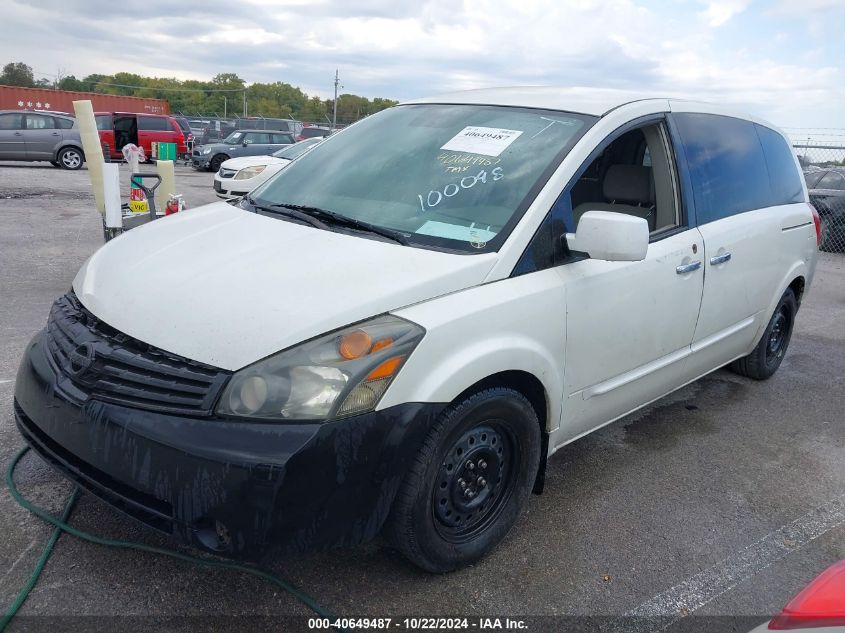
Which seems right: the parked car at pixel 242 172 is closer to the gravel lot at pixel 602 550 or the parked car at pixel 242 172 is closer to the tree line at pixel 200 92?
the gravel lot at pixel 602 550

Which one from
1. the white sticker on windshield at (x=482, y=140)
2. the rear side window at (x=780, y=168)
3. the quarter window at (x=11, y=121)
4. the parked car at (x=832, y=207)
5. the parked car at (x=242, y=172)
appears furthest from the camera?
the quarter window at (x=11, y=121)

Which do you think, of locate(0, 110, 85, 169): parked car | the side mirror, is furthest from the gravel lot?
locate(0, 110, 85, 169): parked car

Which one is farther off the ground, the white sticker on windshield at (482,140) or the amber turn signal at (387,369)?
the white sticker on windshield at (482,140)

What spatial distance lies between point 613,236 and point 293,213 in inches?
53.3

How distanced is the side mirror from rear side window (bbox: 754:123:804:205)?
2174 millimetres

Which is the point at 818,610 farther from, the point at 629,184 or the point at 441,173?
the point at 629,184

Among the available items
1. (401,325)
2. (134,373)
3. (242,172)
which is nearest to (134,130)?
(242,172)

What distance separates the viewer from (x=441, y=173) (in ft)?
10.1

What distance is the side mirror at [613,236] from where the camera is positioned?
2678mm

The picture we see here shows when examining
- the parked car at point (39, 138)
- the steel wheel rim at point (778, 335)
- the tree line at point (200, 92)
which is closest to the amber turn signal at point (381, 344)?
the steel wheel rim at point (778, 335)

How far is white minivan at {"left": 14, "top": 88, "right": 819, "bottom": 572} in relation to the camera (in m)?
2.12

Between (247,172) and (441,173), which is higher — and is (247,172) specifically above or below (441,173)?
below

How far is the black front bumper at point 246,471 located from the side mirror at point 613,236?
0.91m

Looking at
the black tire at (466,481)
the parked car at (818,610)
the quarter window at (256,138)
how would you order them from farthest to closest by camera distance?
the quarter window at (256,138) → the black tire at (466,481) → the parked car at (818,610)
